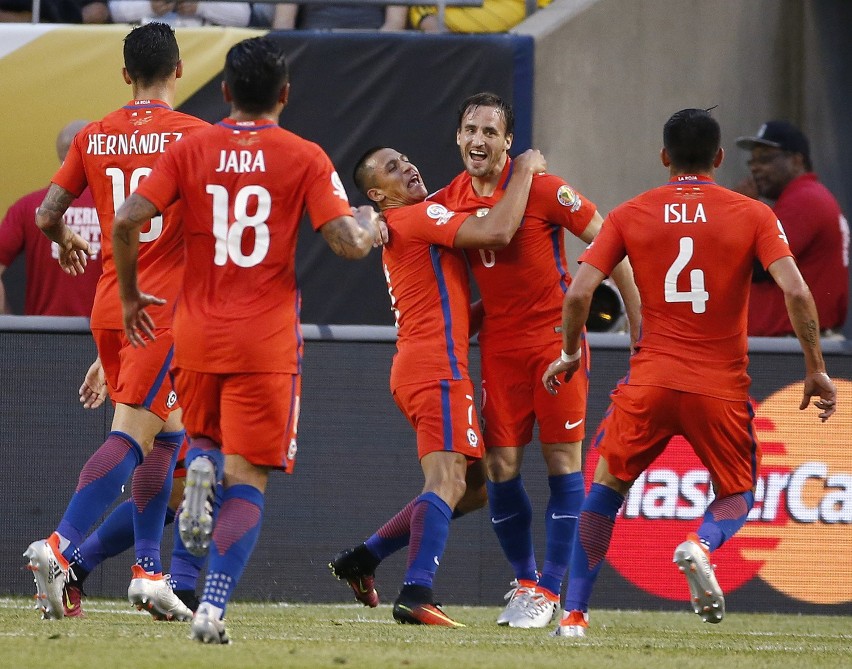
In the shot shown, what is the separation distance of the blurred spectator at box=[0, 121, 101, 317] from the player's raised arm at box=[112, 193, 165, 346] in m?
3.41

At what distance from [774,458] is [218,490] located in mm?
3812

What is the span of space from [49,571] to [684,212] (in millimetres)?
2817

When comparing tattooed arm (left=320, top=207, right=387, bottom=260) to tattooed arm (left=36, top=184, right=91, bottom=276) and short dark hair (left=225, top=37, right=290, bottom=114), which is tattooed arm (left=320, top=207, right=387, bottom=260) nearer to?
short dark hair (left=225, top=37, right=290, bottom=114)

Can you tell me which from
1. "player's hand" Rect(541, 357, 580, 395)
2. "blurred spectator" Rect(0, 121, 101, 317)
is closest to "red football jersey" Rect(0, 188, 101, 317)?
"blurred spectator" Rect(0, 121, 101, 317)

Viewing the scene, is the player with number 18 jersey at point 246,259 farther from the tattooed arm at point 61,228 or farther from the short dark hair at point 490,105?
the short dark hair at point 490,105

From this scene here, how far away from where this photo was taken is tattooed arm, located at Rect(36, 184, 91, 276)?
6.43m

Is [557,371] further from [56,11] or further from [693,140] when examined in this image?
[56,11]

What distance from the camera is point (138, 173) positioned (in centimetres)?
629

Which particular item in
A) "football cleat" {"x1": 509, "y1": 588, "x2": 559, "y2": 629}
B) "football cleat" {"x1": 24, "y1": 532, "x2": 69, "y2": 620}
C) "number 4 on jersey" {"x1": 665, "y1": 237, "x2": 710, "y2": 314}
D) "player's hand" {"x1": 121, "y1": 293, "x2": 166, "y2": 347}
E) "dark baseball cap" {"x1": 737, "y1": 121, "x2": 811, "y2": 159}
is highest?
"dark baseball cap" {"x1": 737, "y1": 121, "x2": 811, "y2": 159}

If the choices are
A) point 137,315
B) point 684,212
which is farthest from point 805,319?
point 137,315

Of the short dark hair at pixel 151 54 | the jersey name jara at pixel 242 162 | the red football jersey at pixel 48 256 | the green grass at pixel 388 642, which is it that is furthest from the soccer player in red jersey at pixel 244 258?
the red football jersey at pixel 48 256

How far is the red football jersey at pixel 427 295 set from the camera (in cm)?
665

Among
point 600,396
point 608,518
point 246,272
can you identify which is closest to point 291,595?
point 600,396

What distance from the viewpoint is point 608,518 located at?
20.0 feet
